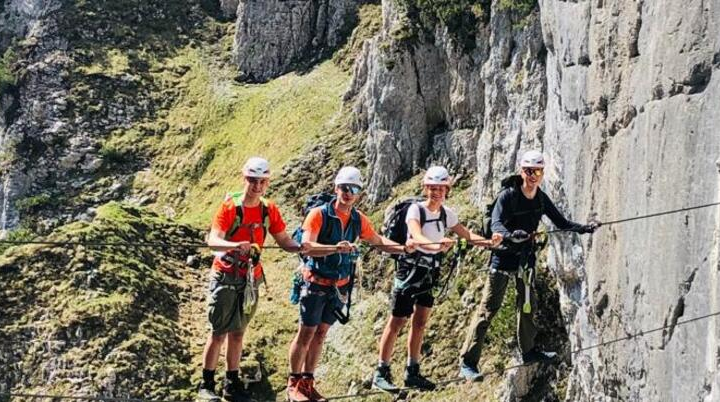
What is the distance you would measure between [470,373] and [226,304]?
12.2ft

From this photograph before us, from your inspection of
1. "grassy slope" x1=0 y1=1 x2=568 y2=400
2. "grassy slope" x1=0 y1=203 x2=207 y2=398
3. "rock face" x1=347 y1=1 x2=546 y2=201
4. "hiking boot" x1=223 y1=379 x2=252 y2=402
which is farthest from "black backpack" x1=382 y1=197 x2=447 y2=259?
"grassy slope" x1=0 y1=203 x2=207 y2=398

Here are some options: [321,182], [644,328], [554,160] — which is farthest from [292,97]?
[644,328]

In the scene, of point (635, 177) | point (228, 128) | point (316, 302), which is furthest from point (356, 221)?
point (228, 128)

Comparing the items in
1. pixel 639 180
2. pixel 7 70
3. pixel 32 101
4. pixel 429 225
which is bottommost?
pixel 429 225

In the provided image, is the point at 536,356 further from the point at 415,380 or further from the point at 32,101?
the point at 32,101

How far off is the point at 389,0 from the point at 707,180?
91.2 feet

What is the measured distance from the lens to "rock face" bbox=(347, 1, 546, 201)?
27594mm

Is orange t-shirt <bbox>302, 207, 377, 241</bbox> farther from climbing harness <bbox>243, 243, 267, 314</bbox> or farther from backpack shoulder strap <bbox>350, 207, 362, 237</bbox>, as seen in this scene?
climbing harness <bbox>243, 243, 267, 314</bbox>

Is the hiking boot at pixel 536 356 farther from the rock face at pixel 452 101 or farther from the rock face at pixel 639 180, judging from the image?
the rock face at pixel 452 101

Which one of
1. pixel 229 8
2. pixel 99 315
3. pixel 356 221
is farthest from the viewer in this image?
pixel 229 8

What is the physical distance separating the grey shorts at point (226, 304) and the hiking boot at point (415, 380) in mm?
2525

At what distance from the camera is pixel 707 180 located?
1120 cm

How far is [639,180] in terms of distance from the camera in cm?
1393

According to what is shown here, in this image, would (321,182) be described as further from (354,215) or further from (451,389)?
(354,215)
